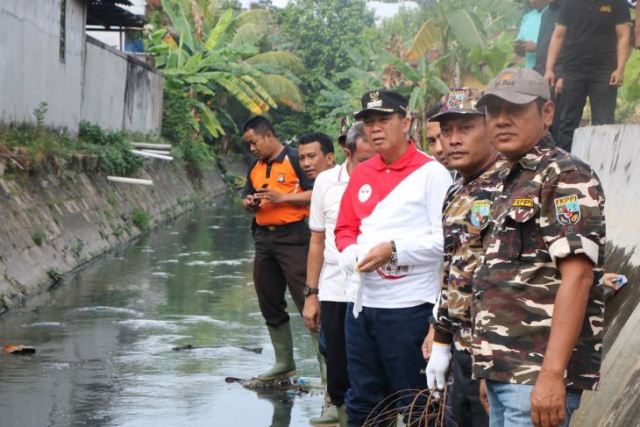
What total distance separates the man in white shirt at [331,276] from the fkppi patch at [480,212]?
2.25m

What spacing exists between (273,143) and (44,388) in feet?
8.01

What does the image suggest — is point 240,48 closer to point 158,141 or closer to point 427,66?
point 158,141

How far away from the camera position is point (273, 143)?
361 inches

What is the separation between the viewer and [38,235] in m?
15.8

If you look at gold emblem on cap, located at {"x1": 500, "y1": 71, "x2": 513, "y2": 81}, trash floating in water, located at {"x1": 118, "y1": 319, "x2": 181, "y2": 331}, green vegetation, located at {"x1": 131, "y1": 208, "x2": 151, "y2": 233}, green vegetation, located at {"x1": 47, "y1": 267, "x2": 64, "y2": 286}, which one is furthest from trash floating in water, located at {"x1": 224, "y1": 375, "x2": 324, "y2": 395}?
green vegetation, located at {"x1": 131, "y1": 208, "x2": 151, "y2": 233}

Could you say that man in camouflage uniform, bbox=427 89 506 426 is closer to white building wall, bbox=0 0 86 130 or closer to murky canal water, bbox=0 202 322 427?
murky canal water, bbox=0 202 322 427

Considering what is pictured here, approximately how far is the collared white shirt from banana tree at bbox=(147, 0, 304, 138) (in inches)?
1236

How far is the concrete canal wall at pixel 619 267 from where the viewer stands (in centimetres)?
517

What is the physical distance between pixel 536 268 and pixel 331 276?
317 centimetres

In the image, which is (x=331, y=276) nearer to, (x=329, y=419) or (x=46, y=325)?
(x=329, y=419)

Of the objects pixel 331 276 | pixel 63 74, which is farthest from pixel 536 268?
pixel 63 74

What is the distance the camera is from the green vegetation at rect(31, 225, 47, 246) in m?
15.7

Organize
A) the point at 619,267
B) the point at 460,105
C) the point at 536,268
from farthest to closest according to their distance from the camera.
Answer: the point at 619,267
the point at 460,105
the point at 536,268

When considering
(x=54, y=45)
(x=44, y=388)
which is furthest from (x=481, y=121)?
(x=54, y=45)
